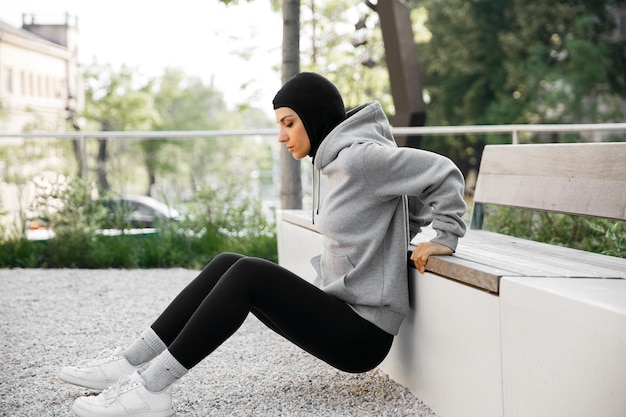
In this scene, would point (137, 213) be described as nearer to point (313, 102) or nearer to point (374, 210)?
point (313, 102)

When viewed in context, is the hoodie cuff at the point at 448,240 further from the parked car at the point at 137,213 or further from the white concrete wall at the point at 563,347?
the parked car at the point at 137,213

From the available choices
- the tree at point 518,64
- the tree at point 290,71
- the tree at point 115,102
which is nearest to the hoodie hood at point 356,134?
the tree at point 290,71

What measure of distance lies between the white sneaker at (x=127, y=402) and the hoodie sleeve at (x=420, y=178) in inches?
39.1

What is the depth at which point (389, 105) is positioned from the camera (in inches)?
1032

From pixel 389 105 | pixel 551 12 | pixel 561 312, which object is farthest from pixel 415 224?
pixel 551 12

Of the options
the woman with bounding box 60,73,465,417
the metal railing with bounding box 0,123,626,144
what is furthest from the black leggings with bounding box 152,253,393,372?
the metal railing with bounding box 0,123,626,144

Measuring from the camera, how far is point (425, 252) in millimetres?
2799

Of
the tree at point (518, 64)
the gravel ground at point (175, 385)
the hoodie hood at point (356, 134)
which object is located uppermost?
the tree at point (518, 64)

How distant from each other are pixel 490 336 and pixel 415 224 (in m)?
0.79

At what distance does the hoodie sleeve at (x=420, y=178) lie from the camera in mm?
2656

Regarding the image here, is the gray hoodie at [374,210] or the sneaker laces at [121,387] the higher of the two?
the gray hoodie at [374,210]

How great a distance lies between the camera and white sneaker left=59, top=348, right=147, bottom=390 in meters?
2.98

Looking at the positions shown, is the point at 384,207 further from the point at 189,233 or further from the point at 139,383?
the point at 189,233

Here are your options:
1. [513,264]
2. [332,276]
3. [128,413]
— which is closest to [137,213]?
[332,276]
